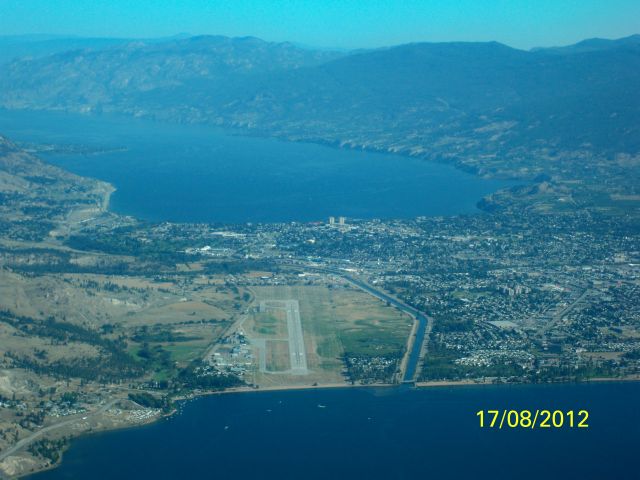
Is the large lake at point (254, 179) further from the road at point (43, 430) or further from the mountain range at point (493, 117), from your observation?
the road at point (43, 430)

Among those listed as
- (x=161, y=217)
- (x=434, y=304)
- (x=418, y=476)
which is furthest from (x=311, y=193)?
(x=418, y=476)

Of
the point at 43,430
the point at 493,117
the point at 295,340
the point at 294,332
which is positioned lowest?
the point at 43,430

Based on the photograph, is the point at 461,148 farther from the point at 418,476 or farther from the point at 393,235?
the point at 418,476

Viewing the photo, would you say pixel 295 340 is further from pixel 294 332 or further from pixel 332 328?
pixel 332 328

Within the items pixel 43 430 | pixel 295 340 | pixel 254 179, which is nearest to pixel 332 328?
pixel 295 340

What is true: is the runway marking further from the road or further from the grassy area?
the road

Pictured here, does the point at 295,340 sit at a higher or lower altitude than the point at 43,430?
higher

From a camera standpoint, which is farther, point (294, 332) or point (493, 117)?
point (493, 117)

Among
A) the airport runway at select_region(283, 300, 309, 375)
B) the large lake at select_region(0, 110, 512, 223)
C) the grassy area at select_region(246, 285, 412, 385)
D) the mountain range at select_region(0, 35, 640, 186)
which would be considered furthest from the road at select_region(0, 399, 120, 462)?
the mountain range at select_region(0, 35, 640, 186)

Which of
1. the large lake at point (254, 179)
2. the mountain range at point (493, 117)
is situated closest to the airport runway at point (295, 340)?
the large lake at point (254, 179)
